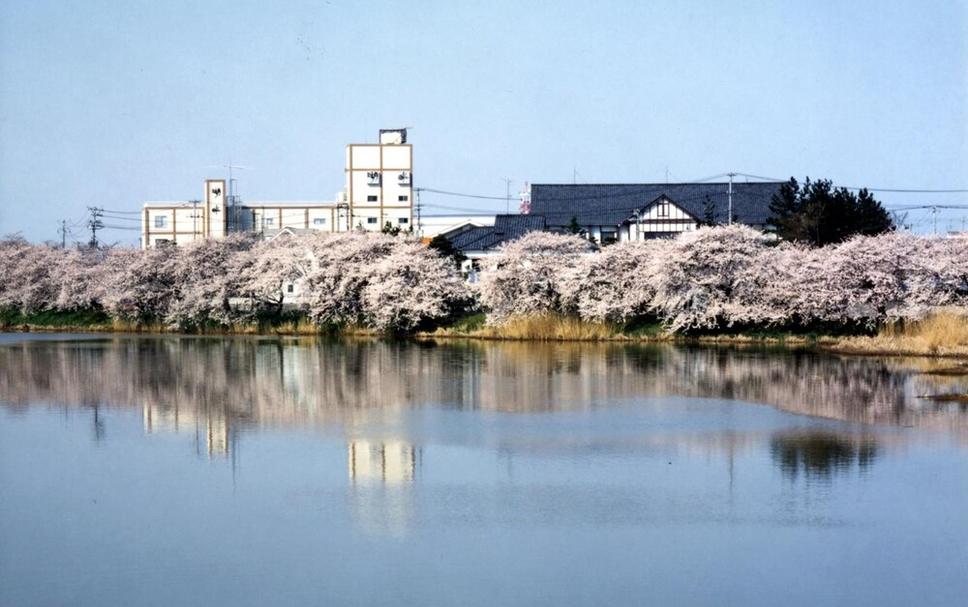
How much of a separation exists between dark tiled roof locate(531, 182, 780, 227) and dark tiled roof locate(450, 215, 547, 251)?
108 inches

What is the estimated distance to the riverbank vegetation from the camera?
32.9m

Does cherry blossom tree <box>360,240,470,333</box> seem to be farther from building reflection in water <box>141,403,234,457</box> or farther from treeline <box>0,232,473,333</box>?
building reflection in water <box>141,403,234,457</box>

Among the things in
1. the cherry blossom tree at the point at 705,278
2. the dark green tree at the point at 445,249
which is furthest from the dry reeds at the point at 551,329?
the dark green tree at the point at 445,249

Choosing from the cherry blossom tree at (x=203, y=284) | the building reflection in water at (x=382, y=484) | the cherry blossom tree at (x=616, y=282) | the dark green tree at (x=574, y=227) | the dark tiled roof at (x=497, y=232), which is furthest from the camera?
the dark green tree at (x=574, y=227)

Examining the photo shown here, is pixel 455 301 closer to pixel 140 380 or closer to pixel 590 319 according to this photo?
pixel 590 319

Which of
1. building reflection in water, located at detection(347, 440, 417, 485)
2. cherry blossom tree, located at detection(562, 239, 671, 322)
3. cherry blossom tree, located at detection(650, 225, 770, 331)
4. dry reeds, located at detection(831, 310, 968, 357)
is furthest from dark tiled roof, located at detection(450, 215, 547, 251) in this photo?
building reflection in water, located at detection(347, 440, 417, 485)

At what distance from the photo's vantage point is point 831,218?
135ft

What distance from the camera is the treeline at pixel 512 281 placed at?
33125 mm

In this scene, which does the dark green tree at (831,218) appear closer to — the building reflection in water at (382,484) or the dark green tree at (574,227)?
the dark green tree at (574,227)

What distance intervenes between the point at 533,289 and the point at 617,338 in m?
4.22

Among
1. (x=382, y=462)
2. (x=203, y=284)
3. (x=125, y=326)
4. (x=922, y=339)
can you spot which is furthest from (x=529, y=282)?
(x=382, y=462)

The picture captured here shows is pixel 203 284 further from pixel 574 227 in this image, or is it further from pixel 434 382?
pixel 434 382

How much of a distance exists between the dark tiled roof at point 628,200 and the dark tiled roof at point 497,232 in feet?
9.03

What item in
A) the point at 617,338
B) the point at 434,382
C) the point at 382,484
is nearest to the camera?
the point at 382,484
